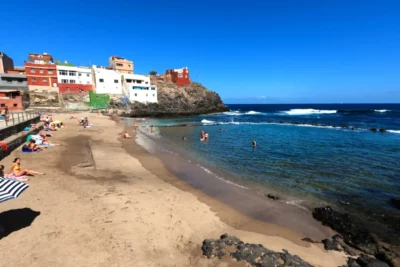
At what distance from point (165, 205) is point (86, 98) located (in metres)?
55.6

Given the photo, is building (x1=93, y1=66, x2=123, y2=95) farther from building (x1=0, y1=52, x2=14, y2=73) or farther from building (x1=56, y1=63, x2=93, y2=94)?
building (x1=0, y1=52, x2=14, y2=73)

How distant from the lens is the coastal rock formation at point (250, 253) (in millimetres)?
5488

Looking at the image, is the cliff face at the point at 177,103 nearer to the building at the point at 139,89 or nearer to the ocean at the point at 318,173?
the building at the point at 139,89

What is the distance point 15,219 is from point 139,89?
198ft

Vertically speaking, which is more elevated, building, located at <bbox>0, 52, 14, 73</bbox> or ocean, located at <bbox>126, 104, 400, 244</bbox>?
building, located at <bbox>0, 52, 14, 73</bbox>

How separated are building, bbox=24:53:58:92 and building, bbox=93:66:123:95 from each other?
943 centimetres

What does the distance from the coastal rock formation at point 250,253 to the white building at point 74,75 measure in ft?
201

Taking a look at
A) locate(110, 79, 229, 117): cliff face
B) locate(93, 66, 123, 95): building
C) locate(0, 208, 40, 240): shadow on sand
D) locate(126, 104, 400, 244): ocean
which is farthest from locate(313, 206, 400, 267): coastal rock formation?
locate(93, 66, 123, 95): building

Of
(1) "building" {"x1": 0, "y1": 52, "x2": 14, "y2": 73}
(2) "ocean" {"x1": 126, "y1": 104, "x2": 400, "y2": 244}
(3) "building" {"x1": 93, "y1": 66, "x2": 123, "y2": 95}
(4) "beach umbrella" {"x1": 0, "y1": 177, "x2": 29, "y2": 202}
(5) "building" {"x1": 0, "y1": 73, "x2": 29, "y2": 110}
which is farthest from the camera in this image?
(3) "building" {"x1": 93, "y1": 66, "x2": 123, "y2": 95}

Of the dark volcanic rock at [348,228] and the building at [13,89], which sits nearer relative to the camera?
the dark volcanic rock at [348,228]

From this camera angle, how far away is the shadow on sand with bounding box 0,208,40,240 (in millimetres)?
6227

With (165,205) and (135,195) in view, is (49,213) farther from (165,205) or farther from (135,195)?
(165,205)

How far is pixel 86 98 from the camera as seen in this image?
55188 mm

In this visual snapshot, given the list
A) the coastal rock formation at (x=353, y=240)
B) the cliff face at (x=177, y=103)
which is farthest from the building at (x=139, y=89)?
the coastal rock formation at (x=353, y=240)
